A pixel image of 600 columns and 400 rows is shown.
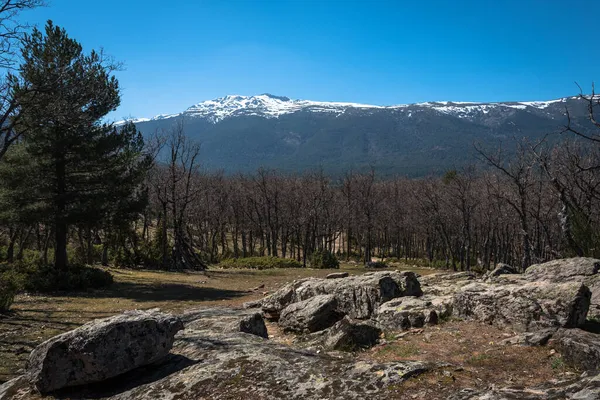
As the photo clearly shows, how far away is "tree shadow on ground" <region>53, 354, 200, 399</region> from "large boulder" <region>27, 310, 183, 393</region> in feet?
0.41

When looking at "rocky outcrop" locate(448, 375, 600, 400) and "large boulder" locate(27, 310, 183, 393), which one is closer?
"rocky outcrop" locate(448, 375, 600, 400)

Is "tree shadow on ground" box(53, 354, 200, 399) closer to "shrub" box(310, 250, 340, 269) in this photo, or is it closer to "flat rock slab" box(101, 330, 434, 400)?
"flat rock slab" box(101, 330, 434, 400)

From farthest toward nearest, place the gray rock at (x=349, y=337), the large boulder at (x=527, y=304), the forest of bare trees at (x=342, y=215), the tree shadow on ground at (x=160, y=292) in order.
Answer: the forest of bare trees at (x=342, y=215), the tree shadow on ground at (x=160, y=292), the gray rock at (x=349, y=337), the large boulder at (x=527, y=304)

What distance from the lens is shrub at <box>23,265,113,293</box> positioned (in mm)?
18688

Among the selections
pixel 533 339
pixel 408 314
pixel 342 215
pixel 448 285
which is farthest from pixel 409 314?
pixel 342 215

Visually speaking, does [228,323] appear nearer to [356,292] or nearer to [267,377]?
[267,377]

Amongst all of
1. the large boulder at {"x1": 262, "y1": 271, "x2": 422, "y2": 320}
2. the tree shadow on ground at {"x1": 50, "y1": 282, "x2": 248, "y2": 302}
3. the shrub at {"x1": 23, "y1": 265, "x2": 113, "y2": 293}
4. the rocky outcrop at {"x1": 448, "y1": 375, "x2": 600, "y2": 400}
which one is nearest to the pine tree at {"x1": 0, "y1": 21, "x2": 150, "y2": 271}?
the shrub at {"x1": 23, "y1": 265, "x2": 113, "y2": 293}

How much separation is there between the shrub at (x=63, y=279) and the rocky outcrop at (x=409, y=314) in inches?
658

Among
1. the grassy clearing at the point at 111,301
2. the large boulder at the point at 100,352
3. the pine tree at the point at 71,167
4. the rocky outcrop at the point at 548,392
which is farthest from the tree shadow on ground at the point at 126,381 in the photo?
the pine tree at the point at 71,167

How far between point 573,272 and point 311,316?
23.5 ft

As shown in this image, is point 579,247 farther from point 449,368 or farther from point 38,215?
point 38,215

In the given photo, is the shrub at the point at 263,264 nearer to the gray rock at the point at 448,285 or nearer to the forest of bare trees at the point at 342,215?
the forest of bare trees at the point at 342,215

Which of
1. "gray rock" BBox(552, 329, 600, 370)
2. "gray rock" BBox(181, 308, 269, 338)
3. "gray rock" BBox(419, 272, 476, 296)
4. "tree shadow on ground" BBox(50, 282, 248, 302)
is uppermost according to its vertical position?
"gray rock" BBox(552, 329, 600, 370)

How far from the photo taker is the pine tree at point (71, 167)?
1969 cm
